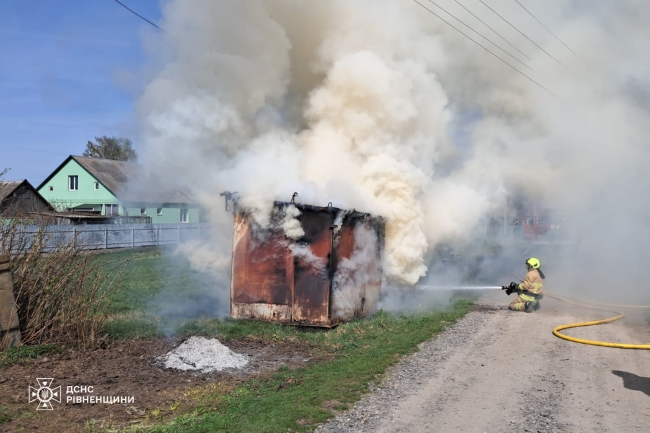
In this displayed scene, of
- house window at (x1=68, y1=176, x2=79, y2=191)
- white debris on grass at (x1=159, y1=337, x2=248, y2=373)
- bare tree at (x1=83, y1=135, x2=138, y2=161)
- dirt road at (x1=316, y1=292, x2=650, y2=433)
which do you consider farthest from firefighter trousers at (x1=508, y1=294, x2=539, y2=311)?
bare tree at (x1=83, y1=135, x2=138, y2=161)

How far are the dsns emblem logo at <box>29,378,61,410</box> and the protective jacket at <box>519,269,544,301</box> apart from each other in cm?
1041

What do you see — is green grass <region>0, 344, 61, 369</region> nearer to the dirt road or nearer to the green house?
Result: the dirt road

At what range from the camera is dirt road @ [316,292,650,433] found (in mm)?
6109

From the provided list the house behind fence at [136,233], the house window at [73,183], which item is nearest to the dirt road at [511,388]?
the house behind fence at [136,233]

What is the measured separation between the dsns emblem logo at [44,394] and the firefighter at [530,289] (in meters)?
10.4

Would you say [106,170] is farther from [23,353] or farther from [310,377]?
[310,377]

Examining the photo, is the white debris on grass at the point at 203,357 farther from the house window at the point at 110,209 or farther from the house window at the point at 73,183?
the house window at the point at 73,183

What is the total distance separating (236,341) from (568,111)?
18.5m

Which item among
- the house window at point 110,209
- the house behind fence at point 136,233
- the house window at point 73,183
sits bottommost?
the house behind fence at point 136,233

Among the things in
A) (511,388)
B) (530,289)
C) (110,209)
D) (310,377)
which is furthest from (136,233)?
(511,388)

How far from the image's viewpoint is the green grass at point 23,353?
7377 millimetres

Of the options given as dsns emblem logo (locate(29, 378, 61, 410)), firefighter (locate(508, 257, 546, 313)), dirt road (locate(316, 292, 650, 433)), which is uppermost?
firefighter (locate(508, 257, 546, 313))

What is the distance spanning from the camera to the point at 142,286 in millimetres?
16125

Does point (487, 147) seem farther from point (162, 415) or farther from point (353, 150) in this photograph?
point (162, 415)
